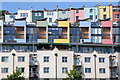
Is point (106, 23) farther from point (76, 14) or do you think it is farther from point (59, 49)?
point (76, 14)

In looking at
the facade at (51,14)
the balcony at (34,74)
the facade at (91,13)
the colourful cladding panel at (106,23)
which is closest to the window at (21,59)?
the balcony at (34,74)

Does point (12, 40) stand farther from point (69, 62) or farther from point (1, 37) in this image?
point (69, 62)

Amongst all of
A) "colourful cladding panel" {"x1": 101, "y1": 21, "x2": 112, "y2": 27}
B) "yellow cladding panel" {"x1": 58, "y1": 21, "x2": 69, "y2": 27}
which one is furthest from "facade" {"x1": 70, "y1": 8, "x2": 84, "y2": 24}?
"yellow cladding panel" {"x1": 58, "y1": 21, "x2": 69, "y2": 27}

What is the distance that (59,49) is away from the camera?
19000mm

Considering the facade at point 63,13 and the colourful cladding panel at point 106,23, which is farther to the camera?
the facade at point 63,13

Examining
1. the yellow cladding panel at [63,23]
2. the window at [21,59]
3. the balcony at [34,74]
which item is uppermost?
A: the yellow cladding panel at [63,23]

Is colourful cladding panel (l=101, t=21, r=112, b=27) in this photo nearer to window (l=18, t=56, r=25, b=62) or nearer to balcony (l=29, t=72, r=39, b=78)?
balcony (l=29, t=72, r=39, b=78)

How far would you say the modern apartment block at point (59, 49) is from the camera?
17703mm

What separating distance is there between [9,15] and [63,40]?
8094 millimetres

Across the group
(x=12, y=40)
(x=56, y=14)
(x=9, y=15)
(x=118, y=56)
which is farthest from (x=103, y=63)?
(x=9, y=15)

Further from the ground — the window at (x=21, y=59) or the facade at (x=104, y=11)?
the facade at (x=104, y=11)

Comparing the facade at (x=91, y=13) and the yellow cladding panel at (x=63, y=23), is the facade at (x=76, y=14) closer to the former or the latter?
the facade at (x=91, y=13)

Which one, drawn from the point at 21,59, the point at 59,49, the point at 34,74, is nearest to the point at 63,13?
the point at 59,49

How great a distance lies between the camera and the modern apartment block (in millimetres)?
17703
